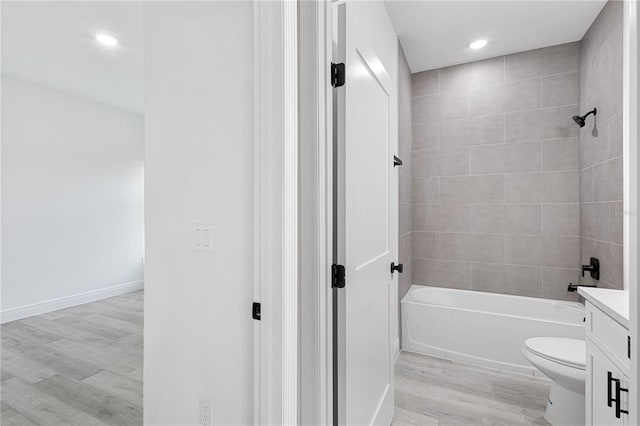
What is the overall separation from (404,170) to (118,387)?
2765mm

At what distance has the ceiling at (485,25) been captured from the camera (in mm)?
2383

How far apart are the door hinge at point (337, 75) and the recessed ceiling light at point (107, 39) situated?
8.36 feet

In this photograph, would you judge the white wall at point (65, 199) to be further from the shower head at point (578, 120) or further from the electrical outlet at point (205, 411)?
the shower head at point (578, 120)

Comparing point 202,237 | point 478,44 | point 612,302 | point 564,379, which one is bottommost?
point 564,379

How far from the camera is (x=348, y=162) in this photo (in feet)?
4.18

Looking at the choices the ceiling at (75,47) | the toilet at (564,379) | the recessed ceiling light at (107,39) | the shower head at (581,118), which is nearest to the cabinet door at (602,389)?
the toilet at (564,379)

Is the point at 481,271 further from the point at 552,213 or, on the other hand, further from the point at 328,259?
the point at 328,259

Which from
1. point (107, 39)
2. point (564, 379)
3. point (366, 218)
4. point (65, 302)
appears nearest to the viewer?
point (366, 218)

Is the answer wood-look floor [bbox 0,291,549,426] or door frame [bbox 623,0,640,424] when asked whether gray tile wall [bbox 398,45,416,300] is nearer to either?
wood-look floor [bbox 0,291,549,426]

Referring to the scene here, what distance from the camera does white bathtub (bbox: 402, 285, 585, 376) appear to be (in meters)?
2.48

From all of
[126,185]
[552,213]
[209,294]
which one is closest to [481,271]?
[552,213]

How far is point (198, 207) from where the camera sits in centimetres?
128

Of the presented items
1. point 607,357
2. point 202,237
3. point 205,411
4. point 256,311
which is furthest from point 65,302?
point 607,357

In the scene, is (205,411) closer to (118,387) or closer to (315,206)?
(315,206)
